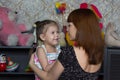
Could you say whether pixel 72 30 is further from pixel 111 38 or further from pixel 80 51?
pixel 111 38

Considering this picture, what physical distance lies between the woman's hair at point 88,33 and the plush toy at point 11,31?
4.41 feet

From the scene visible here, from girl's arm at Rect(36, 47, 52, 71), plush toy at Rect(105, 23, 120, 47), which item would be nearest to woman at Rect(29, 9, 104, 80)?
girl's arm at Rect(36, 47, 52, 71)

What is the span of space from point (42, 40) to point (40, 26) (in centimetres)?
11

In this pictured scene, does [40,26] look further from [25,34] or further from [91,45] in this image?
[91,45]

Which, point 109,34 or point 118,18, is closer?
point 109,34

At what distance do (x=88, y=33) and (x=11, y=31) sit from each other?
1489 mm

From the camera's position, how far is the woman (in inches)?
61.7

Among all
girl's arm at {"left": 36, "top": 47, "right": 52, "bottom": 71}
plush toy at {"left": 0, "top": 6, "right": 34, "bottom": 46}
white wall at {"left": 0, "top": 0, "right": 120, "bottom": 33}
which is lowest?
girl's arm at {"left": 36, "top": 47, "right": 52, "bottom": 71}

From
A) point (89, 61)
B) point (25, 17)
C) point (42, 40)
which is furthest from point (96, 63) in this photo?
point (25, 17)

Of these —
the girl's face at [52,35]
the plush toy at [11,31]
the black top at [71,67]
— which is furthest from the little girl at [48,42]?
the black top at [71,67]

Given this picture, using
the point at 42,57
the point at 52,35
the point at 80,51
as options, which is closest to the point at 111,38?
the point at 52,35

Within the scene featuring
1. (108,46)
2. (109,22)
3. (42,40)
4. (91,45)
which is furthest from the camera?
(109,22)

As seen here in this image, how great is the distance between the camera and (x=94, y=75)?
1.64 meters

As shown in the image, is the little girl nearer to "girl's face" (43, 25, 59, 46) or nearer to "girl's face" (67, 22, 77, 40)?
"girl's face" (43, 25, 59, 46)
